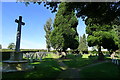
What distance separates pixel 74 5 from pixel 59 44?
64.8 ft

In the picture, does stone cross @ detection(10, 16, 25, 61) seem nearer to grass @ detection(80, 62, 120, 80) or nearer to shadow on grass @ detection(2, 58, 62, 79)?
shadow on grass @ detection(2, 58, 62, 79)

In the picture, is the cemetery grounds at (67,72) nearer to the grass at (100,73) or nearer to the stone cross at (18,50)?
the grass at (100,73)

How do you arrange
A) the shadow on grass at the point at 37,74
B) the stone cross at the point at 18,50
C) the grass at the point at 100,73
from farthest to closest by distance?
1. the stone cross at the point at 18,50
2. the grass at the point at 100,73
3. the shadow on grass at the point at 37,74

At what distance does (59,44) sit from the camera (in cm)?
2836

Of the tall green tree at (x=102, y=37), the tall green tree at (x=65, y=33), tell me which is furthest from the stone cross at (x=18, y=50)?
the tall green tree at (x=65, y=33)

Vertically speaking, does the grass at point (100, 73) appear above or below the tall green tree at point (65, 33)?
below

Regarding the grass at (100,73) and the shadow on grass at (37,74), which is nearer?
the shadow on grass at (37,74)

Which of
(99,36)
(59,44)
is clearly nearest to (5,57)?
(59,44)

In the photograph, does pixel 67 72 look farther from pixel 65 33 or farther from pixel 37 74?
pixel 65 33

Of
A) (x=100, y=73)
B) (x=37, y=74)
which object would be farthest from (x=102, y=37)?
(x=37, y=74)

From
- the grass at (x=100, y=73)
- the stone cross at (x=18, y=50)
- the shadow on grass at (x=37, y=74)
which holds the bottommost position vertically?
the grass at (x=100, y=73)

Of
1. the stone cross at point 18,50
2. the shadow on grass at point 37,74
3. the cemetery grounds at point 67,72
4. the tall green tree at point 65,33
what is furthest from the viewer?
the tall green tree at point 65,33

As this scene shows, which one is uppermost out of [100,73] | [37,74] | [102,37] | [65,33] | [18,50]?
[65,33]

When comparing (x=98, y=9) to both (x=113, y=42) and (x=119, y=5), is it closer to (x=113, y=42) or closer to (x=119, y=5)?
(x=119, y=5)
